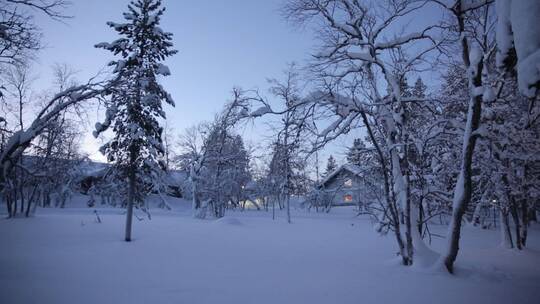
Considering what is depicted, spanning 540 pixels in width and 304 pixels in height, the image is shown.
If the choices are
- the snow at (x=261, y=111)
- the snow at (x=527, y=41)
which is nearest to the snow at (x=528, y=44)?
the snow at (x=527, y=41)

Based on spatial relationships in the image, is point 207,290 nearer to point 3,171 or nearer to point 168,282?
point 168,282

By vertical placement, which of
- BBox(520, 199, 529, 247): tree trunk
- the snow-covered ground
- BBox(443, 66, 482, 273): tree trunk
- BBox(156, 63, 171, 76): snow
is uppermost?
BBox(156, 63, 171, 76): snow

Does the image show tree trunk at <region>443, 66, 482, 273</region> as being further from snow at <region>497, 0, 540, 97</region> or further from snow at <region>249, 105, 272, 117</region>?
snow at <region>249, 105, 272, 117</region>

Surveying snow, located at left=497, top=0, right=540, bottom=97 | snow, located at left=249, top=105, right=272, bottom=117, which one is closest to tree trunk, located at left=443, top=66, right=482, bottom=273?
snow, located at left=497, top=0, right=540, bottom=97

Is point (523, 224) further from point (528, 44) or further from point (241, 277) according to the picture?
point (528, 44)

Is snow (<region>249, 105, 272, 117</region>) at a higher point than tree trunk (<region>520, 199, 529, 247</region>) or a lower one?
higher

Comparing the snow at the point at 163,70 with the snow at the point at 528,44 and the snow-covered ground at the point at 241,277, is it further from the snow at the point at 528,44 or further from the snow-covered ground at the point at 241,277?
the snow at the point at 528,44

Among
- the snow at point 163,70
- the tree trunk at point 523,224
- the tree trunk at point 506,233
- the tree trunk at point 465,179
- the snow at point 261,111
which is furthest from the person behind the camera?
the snow at point 163,70

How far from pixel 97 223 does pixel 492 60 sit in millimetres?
24675

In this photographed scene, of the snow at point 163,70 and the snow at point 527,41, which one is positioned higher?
the snow at point 163,70

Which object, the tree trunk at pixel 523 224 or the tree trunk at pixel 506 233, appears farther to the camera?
the tree trunk at pixel 523 224

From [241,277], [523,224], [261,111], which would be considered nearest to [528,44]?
[261,111]

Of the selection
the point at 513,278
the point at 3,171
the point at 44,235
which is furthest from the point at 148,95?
the point at 513,278

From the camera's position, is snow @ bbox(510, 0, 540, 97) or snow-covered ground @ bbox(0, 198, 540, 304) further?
snow-covered ground @ bbox(0, 198, 540, 304)
